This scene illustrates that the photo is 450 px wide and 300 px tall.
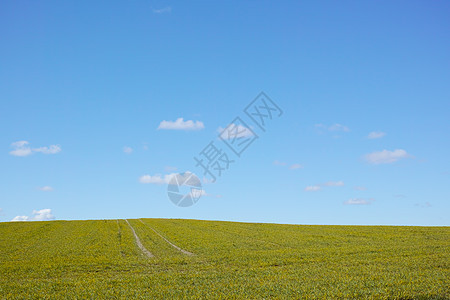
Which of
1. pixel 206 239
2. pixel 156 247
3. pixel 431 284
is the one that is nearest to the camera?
pixel 431 284

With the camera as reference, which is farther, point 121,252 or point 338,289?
point 121,252

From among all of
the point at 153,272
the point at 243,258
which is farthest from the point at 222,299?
the point at 243,258

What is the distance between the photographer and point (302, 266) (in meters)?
24.0

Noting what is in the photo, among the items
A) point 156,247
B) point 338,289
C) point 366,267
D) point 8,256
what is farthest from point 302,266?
point 8,256

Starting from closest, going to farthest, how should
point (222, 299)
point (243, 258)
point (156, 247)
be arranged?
point (222, 299)
point (243, 258)
point (156, 247)

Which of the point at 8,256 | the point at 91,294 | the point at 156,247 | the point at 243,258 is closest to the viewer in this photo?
the point at 91,294

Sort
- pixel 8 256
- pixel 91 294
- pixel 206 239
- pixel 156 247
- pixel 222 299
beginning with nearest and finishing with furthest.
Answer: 1. pixel 222 299
2. pixel 91 294
3. pixel 8 256
4. pixel 156 247
5. pixel 206 239

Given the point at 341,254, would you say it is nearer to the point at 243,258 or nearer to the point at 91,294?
the point at 243,258

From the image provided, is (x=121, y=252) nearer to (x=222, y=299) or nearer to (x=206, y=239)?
(x=206, y=239)

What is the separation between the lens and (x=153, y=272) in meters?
22.7

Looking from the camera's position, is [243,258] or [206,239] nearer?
[243,258]

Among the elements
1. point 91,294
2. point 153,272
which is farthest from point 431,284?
point 91,294

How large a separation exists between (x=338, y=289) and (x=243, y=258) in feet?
36.0

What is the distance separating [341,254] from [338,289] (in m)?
12.5
